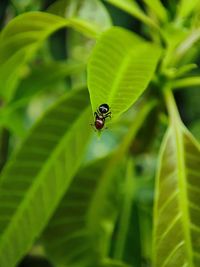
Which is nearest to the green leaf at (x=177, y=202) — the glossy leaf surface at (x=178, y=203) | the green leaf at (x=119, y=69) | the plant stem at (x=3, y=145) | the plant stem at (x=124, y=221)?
the glossy leaf surface at (x=178, y=203)

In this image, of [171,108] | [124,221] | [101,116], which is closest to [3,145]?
[124,221]

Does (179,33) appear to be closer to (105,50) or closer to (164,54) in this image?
(164,54)

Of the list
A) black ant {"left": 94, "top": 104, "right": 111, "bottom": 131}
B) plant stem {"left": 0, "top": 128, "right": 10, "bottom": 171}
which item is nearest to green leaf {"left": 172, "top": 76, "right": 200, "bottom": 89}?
black ant {"left": 94, "top": 104, "right": 111, "bottom": 131}

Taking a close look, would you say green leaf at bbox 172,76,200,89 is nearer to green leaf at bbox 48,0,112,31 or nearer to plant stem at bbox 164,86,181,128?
plant stem at bbox 164,86,181,128

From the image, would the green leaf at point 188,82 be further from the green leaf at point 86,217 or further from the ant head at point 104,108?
the ant head at point 104,108

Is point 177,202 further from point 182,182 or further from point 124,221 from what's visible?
point 124,221

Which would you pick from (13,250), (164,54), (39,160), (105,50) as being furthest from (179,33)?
(13,250)

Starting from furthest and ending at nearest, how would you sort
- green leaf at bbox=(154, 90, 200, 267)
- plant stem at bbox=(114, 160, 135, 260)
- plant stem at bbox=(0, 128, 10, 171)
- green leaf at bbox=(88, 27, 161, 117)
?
plant stem at bbox=(0, 128, 10, 171)
plant stem at bbox=(114, 160, 135, 260)
green leaf at bbox=(154, 90, 200, 267)
green leaf at bbox=(88, 27, 161, 117)
